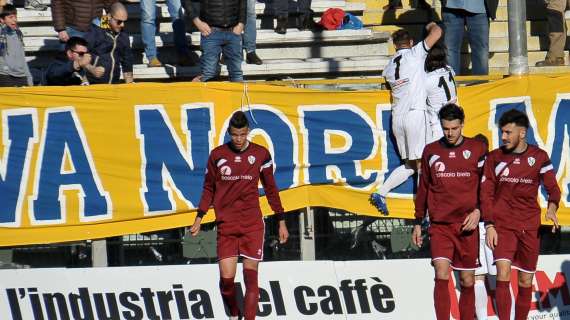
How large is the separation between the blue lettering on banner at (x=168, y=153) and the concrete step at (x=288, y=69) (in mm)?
3058

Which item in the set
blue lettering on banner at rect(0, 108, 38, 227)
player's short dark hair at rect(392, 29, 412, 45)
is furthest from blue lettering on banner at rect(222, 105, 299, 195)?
blue lettering on banner at rect(0, 108, 38, 227)

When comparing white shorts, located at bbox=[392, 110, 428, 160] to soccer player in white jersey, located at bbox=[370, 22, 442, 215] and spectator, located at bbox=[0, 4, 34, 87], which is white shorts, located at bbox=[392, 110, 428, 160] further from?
spectator, located at bbox=[0, 4, 34, 87]

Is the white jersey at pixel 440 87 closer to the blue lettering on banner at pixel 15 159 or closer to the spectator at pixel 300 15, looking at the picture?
the spectator at pixel 300 15

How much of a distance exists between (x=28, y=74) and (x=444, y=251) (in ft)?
18.2

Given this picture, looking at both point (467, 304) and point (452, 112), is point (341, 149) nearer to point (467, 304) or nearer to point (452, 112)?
point (452, 112)

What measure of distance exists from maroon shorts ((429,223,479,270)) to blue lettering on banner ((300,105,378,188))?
1.83 m

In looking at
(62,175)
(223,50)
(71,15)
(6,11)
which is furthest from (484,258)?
(6,11)

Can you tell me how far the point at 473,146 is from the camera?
39.2ft

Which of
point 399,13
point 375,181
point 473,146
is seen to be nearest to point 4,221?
point 375,181

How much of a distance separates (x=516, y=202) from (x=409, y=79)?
194 cm

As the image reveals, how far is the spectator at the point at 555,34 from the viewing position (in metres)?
17.1

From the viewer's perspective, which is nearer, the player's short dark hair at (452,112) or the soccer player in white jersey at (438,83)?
the player's short dark hair at (452,112)

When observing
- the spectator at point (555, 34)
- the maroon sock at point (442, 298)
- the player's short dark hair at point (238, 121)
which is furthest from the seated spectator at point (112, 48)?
the spectator at point (555, 34)

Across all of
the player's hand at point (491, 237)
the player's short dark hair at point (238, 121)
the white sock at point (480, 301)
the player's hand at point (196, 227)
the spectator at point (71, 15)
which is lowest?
the white sock at point (480, 301)
